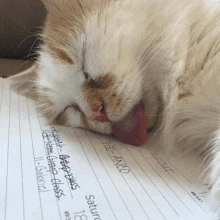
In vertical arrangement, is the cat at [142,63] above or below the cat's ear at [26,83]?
above

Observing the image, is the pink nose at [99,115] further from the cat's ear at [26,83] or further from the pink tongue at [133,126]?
the cat's ear at [26,83]

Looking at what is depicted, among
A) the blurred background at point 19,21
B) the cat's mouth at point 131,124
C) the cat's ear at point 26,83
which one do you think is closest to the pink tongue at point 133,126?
the cat's mouth at point 131,124

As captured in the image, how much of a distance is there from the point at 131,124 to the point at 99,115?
0.32ft

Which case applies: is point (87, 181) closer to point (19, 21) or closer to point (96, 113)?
point (96, 113)

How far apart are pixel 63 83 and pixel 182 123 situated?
1.20ft

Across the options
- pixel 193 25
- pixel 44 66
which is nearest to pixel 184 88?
pixel 193 25

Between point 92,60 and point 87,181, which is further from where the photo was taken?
point 92,60

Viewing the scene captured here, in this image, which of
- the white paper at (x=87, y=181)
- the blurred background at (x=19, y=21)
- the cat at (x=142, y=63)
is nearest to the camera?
the white paper at (x=87, y=181)

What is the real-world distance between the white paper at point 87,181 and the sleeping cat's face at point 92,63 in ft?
0.37

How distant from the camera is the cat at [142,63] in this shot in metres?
0.70

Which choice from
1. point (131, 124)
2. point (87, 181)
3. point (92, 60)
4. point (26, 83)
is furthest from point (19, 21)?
point (87, 181)

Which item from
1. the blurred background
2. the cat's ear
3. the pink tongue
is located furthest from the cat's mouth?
the blurred background

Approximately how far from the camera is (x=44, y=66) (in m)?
0.84

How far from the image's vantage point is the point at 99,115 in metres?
0.76
